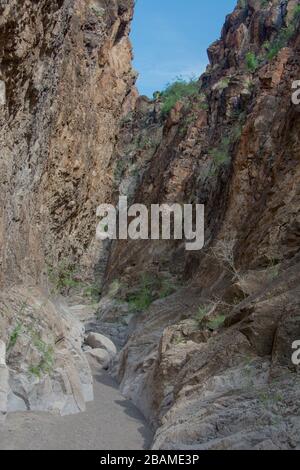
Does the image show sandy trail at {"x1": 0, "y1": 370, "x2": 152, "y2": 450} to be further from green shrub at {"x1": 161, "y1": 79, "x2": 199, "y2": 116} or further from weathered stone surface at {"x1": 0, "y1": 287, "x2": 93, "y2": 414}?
green shrub at {"x1": 161, "y1": 79, "x2": 199, "y2": 116}

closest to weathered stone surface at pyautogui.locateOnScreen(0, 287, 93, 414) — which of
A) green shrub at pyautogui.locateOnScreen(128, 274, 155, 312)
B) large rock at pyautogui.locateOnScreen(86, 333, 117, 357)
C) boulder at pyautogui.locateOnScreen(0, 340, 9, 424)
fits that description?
boulder at pyautogui.locateOnScreen(0, 340, 9, 424)

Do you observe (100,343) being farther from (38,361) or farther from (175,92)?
(175,92)

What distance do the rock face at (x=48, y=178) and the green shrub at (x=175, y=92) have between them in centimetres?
653

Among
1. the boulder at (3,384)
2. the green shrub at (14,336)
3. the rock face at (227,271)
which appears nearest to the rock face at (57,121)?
the green shrub at (14,336)

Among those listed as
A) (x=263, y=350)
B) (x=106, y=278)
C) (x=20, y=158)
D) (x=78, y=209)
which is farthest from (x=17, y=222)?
(x=106, y=278)

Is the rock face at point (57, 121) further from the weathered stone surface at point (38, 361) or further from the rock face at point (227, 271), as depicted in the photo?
the rock face at point (227, 271)

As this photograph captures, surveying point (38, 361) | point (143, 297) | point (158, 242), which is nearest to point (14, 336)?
point (38, 361)

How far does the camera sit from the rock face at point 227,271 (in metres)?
6.18

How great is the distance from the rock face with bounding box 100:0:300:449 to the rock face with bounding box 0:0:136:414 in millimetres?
1903

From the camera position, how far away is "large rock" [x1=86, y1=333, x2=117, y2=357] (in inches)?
591

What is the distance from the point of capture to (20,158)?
12070 mm

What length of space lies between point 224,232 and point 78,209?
30.2 ft

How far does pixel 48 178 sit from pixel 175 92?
17.8 metres

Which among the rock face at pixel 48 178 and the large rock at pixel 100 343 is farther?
the large rock at pixel 100 343
